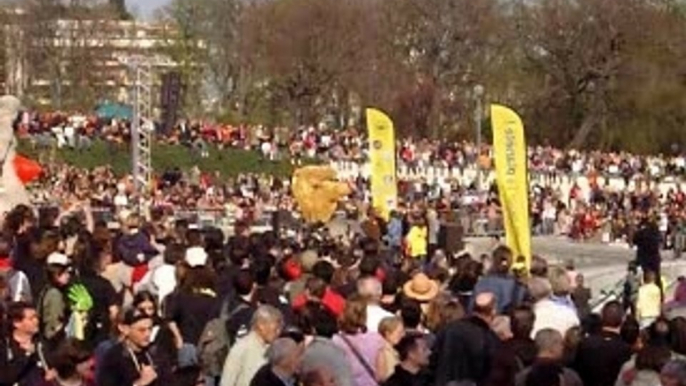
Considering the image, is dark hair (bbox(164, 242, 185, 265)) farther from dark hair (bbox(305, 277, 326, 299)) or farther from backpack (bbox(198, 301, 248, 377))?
backpack (bbox(198, 301, 248, 377))

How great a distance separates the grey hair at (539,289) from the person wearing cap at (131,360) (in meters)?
3.52

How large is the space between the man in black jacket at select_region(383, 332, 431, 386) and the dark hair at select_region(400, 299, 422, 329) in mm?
→ 772

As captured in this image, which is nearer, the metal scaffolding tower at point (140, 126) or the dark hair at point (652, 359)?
the dark hair at point (652, 359)

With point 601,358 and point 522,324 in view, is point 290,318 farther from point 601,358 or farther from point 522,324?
point 601,358

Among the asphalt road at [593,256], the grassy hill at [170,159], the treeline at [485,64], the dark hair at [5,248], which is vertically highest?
the treeline at [485,64]

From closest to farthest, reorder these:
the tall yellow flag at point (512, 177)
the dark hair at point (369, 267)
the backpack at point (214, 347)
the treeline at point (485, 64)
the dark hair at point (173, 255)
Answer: the backpack at point (214, 347)
the dark hair at point (369, 267)
the dark hair at point (173, 255)
the tall yellow flag at point (512, 177)
the treeline at point (485, 64)

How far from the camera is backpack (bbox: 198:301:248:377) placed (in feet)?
44.1

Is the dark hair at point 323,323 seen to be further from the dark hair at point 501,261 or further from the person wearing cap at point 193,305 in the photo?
the dark hair at point 501,261

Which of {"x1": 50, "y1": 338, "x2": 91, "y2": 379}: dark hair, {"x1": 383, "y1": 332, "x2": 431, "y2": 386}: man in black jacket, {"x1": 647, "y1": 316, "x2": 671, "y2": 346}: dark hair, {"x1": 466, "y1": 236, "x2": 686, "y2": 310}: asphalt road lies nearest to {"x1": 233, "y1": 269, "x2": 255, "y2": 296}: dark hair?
{"x1": 383, "y1": 332, "x2": 431, "y2": 386}: man in black jacket

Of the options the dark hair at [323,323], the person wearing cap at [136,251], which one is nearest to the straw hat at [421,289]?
the dark hair at [323,323]

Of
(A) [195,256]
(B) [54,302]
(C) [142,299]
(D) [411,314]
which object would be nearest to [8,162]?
(A) [195,256]

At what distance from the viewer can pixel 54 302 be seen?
565 inches

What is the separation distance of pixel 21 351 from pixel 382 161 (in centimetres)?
1786

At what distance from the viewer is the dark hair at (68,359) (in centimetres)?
1093
